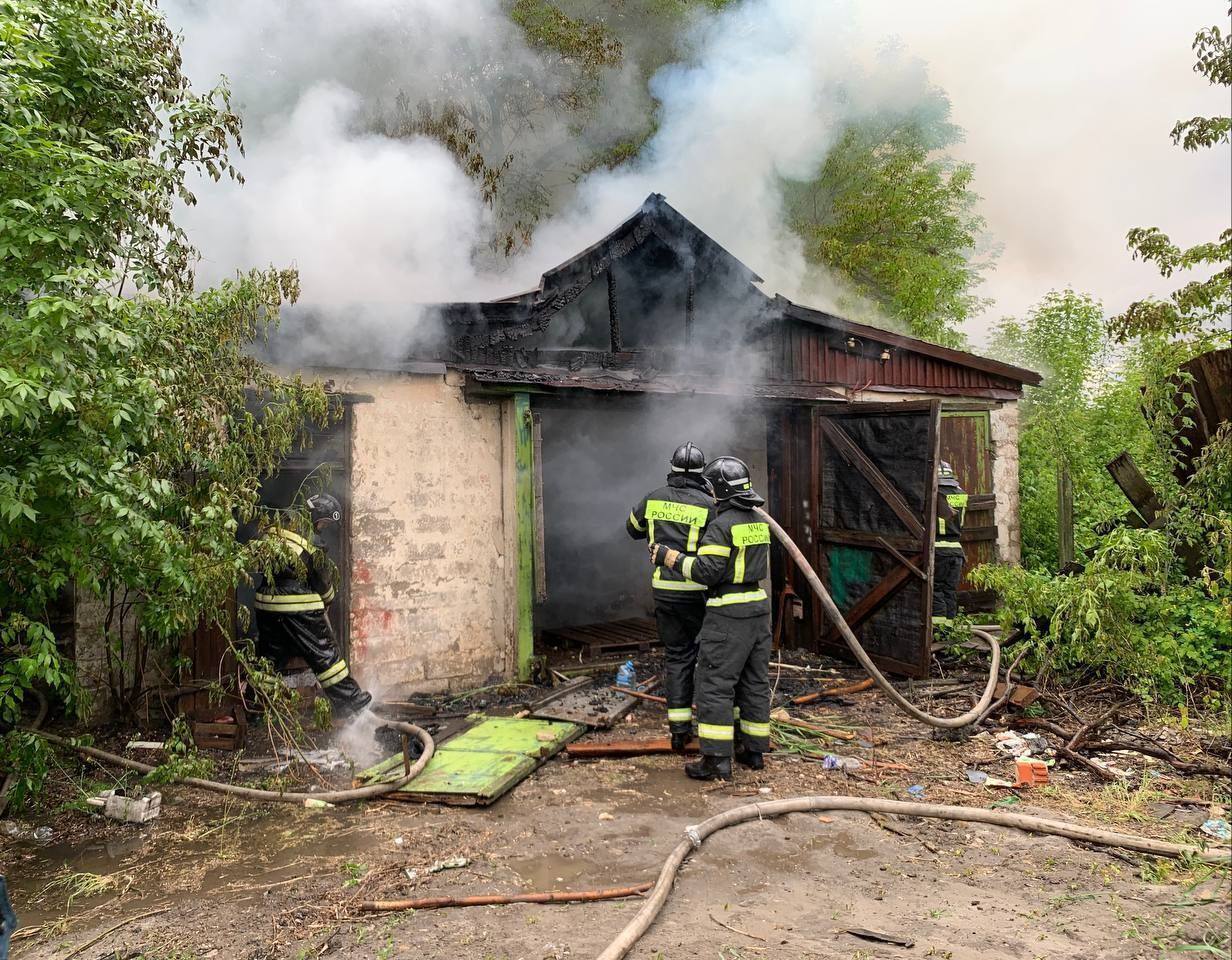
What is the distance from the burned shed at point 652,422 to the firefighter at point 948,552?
120 centimetres

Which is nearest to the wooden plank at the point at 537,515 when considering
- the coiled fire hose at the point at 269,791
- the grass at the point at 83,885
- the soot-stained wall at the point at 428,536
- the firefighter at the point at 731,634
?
the soot-stained wall at the point at 428,536

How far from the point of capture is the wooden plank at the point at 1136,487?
22.3ft

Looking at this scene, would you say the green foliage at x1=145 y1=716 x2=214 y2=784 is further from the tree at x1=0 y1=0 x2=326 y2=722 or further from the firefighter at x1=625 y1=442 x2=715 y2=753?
the firefighter at x1=625 y1=442 x2=715 y2=753

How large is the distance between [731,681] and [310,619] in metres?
3.09

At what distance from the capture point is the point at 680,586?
5.76 metres

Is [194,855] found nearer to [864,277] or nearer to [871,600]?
[871,600]

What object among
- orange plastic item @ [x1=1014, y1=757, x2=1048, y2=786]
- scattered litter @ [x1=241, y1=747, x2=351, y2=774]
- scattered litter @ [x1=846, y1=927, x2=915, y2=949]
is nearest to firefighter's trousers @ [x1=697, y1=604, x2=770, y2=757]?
orange plastic item @ [x1=1014, y1=757, x2=1048, y2=786]

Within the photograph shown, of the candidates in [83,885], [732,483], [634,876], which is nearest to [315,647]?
[83,885]

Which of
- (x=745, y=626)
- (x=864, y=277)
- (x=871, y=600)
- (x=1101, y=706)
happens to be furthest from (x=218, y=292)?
(x=864, y=277)

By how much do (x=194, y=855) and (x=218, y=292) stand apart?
3.28 metres

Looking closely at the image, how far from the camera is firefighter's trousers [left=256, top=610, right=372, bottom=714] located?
5859 millimetres

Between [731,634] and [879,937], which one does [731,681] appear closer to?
[731,634]

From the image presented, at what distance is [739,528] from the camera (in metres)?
5.30

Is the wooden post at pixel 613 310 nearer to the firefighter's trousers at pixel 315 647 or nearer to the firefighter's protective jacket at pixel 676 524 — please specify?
the firefighter's protective jacket at pixel 676 524
